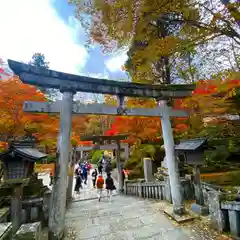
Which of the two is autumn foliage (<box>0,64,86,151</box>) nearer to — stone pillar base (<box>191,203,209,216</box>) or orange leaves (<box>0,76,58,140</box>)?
orange leaves (<box>0,76,58,140</box>)

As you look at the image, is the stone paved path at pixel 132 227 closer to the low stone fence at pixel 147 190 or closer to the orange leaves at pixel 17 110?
the low stone fence at pixel 147 190

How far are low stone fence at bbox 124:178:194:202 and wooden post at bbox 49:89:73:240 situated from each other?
16.6 feet

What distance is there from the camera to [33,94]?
1112cm

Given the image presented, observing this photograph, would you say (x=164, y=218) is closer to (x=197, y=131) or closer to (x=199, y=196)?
(x=199, y=196)

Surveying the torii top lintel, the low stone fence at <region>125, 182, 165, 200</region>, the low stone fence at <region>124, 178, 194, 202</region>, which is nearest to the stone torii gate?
the torii top lintel

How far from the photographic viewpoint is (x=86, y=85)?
6.34 meters

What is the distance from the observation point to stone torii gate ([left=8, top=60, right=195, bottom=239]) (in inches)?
211

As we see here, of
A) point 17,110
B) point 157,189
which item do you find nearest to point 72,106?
point 157,189

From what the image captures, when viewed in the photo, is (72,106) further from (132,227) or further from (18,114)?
(18,114)

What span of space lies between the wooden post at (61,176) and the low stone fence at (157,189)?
16.6 feet

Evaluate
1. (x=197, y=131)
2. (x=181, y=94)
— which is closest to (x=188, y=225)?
(x=181, y=94)

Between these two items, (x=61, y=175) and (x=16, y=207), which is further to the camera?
(x=61, y=175)

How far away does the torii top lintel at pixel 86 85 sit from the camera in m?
5.45

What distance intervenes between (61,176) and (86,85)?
3017 mm
